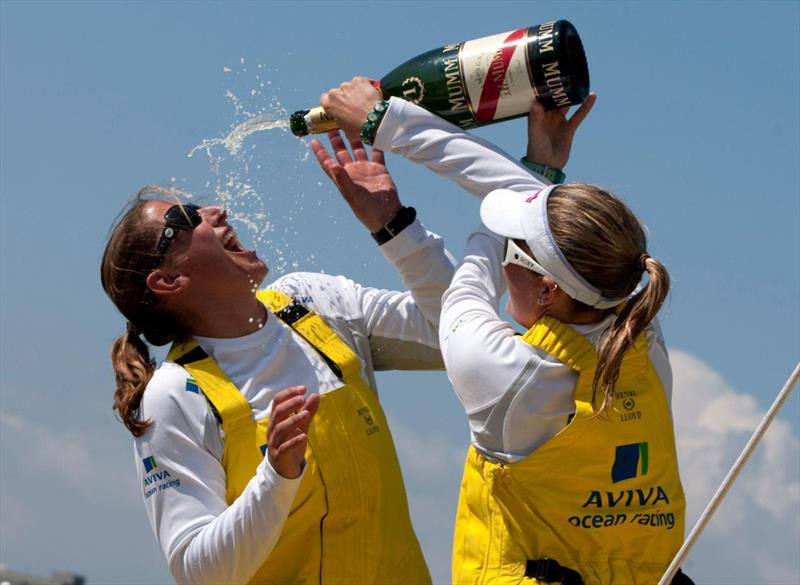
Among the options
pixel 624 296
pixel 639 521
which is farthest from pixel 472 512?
pixel 624 296

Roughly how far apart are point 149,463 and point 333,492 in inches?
30.1

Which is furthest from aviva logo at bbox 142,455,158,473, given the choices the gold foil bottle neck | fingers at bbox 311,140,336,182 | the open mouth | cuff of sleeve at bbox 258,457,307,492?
the gold foil bottle neck

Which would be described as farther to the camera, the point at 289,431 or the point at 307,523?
the point at 307,523

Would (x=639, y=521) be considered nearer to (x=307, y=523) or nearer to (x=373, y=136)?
(x=307, y=523)

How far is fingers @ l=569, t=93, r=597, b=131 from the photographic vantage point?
711cm

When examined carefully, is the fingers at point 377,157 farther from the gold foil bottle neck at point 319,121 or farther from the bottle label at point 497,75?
the bottle label at point 497,75

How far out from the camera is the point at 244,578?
6008 mm

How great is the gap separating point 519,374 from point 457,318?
15.2 inches

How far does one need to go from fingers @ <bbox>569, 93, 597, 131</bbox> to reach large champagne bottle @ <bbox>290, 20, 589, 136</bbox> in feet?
0.15

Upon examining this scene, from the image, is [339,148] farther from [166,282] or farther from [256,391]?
[256,391]

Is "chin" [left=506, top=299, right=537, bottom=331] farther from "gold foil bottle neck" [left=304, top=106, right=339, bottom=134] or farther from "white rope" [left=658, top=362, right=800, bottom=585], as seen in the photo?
"gold foil bottle neck" [left=304, top=106, right=339, bottom=134]

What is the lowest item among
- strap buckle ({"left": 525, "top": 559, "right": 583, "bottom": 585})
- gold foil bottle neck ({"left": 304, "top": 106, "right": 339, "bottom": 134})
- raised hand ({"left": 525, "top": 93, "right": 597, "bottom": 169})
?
strap buckle ({"left": 525, "top": 559, "right": 583, "bottom": 585})

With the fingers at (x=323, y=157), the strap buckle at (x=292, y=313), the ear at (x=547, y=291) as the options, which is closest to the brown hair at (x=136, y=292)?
the strap buckle at (x=292, y=313)

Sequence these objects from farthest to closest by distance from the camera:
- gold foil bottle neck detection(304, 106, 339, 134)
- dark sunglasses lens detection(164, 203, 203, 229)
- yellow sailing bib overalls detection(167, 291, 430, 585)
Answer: gold foil bottle neck detection(304, 106, 339, 134) → dark sunglasses lens detection(164, 203, 203, 229) → yellow sailing bib overalls detection(167, 291, 430, 585)
